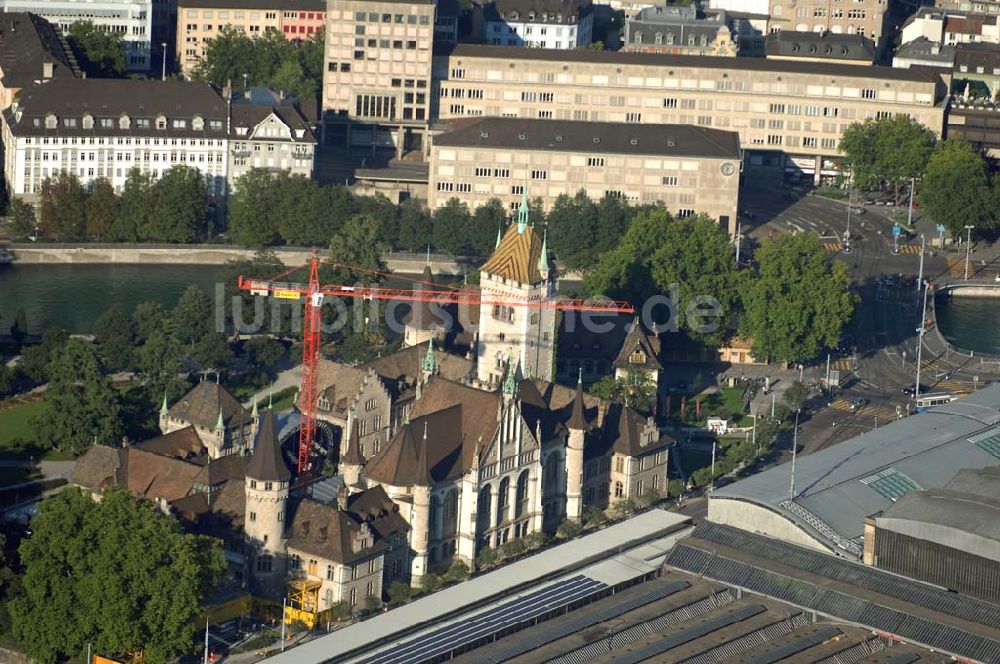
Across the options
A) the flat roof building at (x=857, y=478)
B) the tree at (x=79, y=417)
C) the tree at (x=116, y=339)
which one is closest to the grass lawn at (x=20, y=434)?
Answer: the tree at (x=79, y=417)

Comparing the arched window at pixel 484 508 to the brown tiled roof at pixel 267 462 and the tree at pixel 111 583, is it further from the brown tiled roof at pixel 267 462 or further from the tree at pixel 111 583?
the tree at pixel 111 583

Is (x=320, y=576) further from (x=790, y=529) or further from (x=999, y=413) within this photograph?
(x=999, y=413)

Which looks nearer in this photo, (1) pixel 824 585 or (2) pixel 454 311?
(1) pixel 824 585

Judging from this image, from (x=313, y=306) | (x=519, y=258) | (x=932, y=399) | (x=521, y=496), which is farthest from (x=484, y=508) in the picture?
(x=932, y=399)

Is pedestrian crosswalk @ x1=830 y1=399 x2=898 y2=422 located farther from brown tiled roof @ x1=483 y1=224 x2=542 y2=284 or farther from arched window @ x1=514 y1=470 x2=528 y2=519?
arched window @ x1=514 y1=470 x2=528 y2=519

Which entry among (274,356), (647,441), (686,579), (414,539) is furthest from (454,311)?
(686,579)

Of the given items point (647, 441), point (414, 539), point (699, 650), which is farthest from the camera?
point (647, 441)

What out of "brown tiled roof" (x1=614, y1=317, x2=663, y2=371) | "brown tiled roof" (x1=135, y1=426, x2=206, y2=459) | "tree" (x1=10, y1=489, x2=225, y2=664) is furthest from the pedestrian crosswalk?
"tree" (x1=10, y1=489, x2=225, y2=664)
